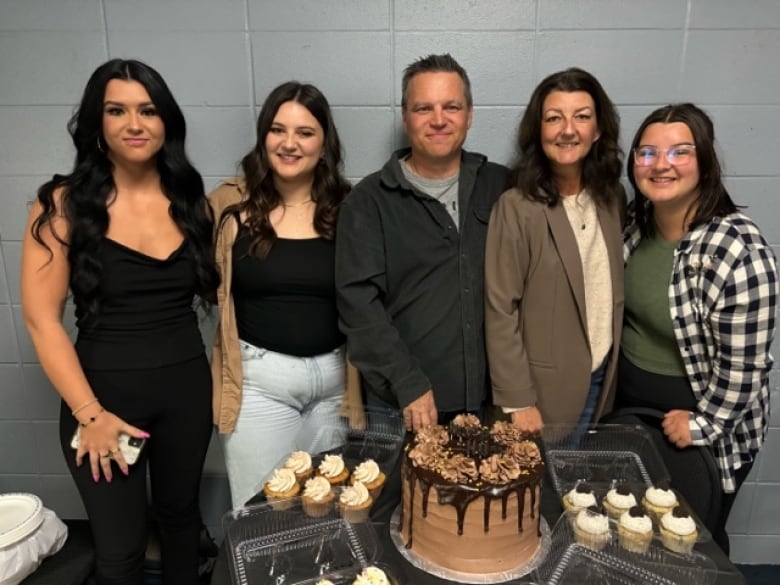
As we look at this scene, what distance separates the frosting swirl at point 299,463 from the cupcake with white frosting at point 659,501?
864mm

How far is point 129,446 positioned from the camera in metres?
1.71

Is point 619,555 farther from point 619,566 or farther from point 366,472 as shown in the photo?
point 366,472

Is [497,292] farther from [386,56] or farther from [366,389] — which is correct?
[386,56]

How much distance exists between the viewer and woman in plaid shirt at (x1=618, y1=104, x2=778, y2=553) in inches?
63.6

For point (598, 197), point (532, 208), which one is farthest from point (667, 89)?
point (532, 208)

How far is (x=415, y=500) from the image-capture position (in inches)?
53.1

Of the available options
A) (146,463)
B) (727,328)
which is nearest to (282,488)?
(146,463)

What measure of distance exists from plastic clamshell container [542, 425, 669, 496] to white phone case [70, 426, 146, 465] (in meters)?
1.15

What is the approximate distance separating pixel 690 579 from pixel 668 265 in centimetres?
90

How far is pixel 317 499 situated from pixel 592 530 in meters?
0.64

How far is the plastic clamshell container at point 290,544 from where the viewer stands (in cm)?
133

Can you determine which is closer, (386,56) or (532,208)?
(532,208)

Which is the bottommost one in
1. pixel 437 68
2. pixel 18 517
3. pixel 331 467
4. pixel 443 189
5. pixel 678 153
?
pixel 18 517

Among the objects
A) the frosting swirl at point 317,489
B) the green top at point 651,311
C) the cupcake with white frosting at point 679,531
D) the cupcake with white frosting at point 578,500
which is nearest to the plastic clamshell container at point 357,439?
the frosting swirl at point 317,489
